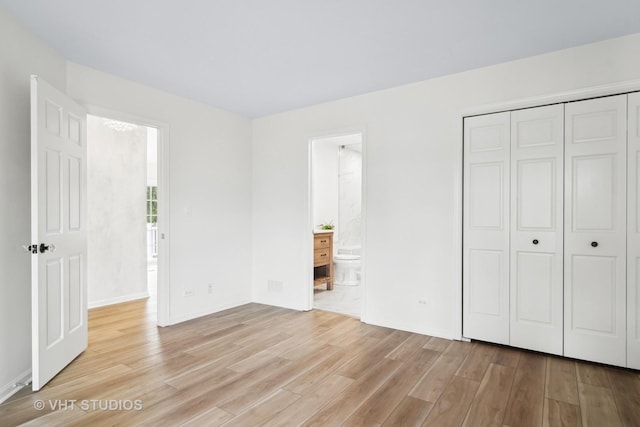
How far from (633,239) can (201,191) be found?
416 centimetres

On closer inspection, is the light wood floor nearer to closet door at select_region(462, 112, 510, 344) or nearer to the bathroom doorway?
closet door at select_region(462, 112, 510, 344)

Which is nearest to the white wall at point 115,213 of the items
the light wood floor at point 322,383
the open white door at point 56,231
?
the light wood floor at point 322,383

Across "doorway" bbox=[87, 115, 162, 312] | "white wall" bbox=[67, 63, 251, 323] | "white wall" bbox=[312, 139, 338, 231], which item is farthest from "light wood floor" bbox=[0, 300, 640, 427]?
"white wall" bbox=[312, 139, 338, 231]

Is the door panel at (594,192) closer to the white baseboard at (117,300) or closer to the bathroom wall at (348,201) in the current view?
the bathroom wall at (348,201)

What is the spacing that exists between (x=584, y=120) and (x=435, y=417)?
2.57 metres

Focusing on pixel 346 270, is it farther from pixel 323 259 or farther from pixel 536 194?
pixel 536 194

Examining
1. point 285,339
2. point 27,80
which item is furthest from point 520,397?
point 27,80

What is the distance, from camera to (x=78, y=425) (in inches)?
80.3

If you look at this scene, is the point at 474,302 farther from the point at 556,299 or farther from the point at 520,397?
the point at 520,397

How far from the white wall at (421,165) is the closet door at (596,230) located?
13.7 inches

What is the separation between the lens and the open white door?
2400 mm

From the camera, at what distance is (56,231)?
105 inches

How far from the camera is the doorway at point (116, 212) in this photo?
4.82m

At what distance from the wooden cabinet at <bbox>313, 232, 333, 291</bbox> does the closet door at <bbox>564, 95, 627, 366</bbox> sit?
3.19 metres
